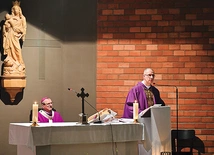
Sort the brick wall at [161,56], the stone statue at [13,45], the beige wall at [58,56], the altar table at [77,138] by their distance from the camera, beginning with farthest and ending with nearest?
the brick wall at [161,56], the beige wall at [58,56], the stone statue at [13,45], the altar table at [77,138]

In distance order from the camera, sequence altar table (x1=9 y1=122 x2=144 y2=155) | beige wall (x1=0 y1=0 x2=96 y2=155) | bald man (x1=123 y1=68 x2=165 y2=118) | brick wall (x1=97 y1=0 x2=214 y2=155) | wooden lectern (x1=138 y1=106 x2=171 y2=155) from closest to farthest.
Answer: altar table (x1=9 y1=122 x2=144 y2=155) → wooden lectern (x1=138 y1=106 x2=171 y2=155) → bald man (x1=123 y1=68 x2=165 y2=118) → beige wall (x1=0 y1=0 x2=96 y2=155) → brick wall (x1=97 y1=0 x2=214 y2=155)

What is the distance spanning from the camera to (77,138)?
690cm

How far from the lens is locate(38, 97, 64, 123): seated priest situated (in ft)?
28.0

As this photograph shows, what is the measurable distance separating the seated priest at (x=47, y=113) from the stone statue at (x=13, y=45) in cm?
80

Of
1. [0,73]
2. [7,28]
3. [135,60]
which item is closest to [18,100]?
[0,73]

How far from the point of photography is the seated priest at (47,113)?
8531 mm

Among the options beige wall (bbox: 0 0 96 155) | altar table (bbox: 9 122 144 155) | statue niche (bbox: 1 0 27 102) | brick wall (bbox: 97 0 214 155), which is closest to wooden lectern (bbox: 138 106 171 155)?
altar table (bbox: 9 122 144 155)

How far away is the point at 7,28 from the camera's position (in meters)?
9.12

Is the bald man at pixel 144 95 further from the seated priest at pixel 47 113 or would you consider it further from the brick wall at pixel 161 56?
the seated priest at pixel 47 113

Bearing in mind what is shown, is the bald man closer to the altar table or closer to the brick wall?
the brick wall

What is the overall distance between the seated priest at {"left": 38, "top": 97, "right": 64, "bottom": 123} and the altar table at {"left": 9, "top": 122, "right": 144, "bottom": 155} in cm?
130

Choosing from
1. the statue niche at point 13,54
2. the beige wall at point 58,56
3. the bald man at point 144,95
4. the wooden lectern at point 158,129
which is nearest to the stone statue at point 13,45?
the statue niche at point 13,54

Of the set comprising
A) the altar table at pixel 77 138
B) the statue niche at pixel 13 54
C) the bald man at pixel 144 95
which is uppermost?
the statue niche at pixel 13 54

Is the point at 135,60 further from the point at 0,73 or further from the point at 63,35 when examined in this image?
the point at 0,73
